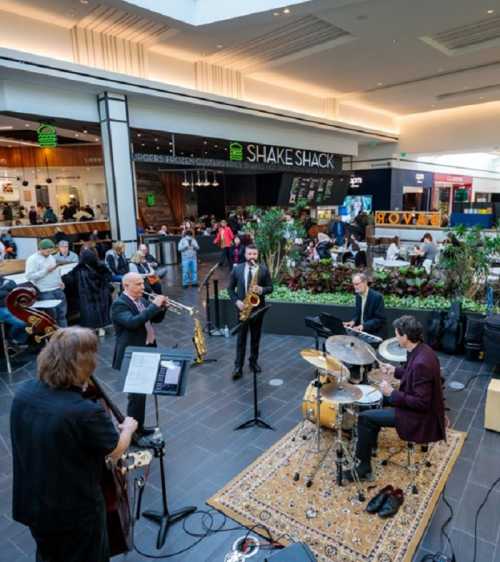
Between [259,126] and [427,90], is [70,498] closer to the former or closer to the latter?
[259,126]

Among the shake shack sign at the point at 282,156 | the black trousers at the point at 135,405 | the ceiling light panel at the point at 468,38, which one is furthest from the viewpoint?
the shake shack sign at the point at 282,156

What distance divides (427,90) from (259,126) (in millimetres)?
6535

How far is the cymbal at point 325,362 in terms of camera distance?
134 inches

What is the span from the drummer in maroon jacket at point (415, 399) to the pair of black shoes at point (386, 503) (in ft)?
1.44

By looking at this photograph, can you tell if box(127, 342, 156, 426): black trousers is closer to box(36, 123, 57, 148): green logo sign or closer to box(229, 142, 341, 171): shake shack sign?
box(36, 123, 57, 148): green logo sign

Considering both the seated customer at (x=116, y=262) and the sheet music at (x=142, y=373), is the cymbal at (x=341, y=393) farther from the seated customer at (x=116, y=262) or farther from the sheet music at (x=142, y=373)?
the seated customer at (x=116, y=262)

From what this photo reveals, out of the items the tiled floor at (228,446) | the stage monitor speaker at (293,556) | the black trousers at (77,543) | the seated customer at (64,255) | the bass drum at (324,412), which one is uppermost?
the seated customer at (64,255)

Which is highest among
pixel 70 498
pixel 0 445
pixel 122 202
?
pixel 122 202

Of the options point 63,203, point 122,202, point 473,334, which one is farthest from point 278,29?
point 63,203

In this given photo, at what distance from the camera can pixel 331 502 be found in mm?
3236

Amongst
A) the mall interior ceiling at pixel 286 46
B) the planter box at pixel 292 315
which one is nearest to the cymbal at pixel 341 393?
the planter box at pixel 292 315

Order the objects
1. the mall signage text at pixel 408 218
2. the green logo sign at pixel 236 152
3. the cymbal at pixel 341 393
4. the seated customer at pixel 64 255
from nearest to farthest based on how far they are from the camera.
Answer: the cymbal at pixel 341 393
the seated customer at pixel 64 255
the green logo sign at pixel 236 152
the mall signage text at pixel 408 218

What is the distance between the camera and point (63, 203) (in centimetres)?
1756

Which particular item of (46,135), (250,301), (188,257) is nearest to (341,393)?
(250,301)
